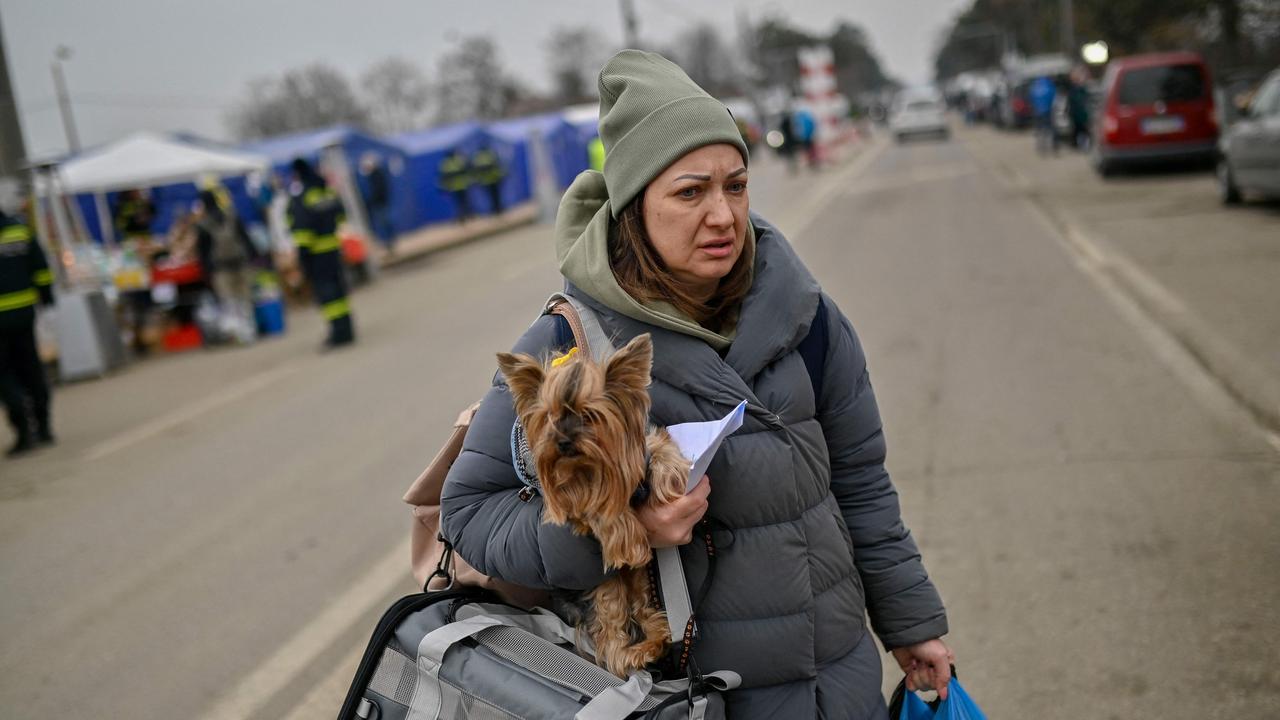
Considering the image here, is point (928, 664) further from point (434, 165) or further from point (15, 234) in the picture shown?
point (434, 165)

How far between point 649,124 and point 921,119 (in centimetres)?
4479

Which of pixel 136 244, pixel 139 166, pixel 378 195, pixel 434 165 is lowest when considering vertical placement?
pixel 136 244

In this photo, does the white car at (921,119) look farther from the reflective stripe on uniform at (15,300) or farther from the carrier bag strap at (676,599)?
the carrier bag strap at (676,599)

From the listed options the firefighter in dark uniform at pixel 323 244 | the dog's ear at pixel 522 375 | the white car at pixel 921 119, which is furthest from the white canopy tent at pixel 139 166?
the white car at pixel 921 119

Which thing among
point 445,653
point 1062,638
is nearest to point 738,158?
point 445,653

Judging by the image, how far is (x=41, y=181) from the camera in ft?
50.8

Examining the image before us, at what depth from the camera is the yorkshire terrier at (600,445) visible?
1.50m

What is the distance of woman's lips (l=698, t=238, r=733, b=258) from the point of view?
1902mm

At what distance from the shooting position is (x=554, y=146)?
1261 inches

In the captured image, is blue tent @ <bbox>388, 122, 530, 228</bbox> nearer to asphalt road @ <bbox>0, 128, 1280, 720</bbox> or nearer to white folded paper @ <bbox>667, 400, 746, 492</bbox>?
asphalt road @ <bbox>0, 128, 1280, 720</bbox>

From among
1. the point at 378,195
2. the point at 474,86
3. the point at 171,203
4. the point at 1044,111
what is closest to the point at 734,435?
the point at 378,195

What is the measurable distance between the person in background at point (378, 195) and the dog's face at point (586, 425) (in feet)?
74.3

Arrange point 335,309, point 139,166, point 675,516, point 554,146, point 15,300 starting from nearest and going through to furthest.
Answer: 1. point 675,516
2. point 15,300
3. point 335,309
4. point 139,166
5. point 554,146

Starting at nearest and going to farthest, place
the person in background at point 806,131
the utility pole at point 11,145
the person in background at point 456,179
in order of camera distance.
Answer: the utility pole at point 11,145, the person in background at point 456,179, the person in background at point 806,131
